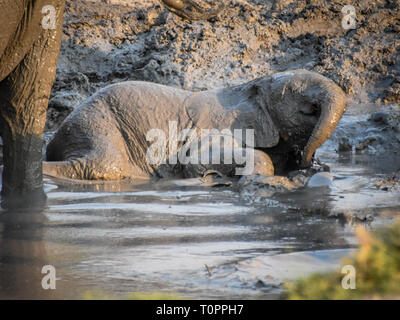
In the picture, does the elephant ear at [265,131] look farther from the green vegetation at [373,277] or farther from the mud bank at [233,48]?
the green vegetation at [373,277]

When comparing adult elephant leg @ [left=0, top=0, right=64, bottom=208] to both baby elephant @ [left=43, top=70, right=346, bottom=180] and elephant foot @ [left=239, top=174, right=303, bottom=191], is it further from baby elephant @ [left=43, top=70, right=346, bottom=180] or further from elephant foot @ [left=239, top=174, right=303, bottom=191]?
elephant foot @ [left=239, top=174, right=303, bottom=191]

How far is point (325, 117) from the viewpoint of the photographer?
639cm

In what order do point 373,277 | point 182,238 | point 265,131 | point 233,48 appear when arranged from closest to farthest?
point 373,277 → point 182,238 → point 265,131 → point 233,48

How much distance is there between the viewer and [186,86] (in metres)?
10.4

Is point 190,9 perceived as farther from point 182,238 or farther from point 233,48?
point 233,48

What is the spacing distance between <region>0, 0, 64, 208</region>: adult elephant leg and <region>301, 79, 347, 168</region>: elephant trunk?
2.47 meters

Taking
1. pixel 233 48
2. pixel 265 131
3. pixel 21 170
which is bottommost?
pixel 21 170

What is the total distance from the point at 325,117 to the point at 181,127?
1.50 metres

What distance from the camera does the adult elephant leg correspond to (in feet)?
17.2

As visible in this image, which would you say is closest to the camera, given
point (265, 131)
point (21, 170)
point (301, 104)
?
point (21, 170)

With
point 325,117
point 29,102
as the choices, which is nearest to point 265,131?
point 325,117

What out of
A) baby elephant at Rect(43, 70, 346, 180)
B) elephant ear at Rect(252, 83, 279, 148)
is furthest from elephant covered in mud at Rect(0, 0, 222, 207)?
elephant ear at Rect(252, 83, 279, 148)

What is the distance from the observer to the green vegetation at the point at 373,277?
2260 mm

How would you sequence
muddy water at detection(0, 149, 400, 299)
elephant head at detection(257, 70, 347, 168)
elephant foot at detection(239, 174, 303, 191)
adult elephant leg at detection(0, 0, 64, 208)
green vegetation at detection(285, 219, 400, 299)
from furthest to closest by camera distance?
elephant head at detection(257, 70, 347, 168) → elephant foot at detection(239, 174, 303, 191) → adult elephant leg at detection(0, 0, 64, 208) → muddy water at detection(0, 149, 400, 299) → green vegetation at detection(285, 219, 400, 299)
